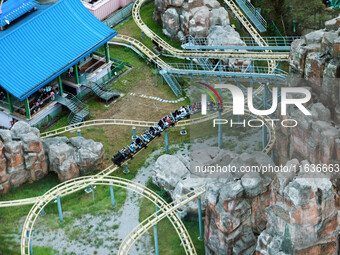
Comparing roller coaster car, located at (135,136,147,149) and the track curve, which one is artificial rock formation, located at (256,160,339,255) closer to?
roller coaster car, located at (135,136,147,149)

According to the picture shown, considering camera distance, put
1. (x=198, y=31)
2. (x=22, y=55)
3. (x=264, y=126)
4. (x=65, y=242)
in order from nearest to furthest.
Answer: (x=65, y=242), (x=264, y=126), (x=22, y=55), (x=198, y=31)

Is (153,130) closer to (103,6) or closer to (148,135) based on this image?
(148,135)

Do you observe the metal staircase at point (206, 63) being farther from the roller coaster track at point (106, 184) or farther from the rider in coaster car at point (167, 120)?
the roller coaster track at point (106, 184)

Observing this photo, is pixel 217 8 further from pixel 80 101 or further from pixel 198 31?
pixel 80 101

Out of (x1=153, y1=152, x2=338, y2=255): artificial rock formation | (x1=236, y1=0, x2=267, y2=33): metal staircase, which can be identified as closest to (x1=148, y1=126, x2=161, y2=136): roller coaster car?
(x1=153, y1=152, x2=338, y2=255): artificial rock formation

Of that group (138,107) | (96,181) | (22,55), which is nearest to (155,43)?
(138,107)

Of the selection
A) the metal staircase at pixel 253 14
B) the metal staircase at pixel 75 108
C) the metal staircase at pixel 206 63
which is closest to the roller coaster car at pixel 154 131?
the metal staircase at pixel 75 108

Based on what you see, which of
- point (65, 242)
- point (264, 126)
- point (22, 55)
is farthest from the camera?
point (22, 55)
